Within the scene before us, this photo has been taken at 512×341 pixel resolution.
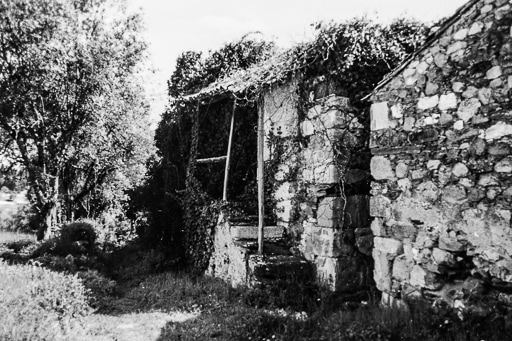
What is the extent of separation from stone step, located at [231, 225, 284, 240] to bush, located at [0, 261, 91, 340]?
243 centimetres

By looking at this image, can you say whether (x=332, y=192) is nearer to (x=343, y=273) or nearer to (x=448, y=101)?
(x=343, y=273)

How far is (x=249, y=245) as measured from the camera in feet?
20.7

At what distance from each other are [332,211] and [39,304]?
13.4 ft

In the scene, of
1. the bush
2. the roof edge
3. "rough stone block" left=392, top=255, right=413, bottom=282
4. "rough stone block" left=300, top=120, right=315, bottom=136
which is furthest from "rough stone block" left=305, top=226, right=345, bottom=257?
the bush

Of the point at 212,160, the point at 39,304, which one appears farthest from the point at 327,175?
the point at 39,304

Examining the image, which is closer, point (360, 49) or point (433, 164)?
point (433, 164)

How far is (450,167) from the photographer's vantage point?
4113 mm

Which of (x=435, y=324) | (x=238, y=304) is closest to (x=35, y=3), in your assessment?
(x=238, y=304)

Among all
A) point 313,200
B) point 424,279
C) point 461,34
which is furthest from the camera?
point 313,200

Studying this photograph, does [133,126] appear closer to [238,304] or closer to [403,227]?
[238,304]

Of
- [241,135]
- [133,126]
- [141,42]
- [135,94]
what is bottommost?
[241,135]

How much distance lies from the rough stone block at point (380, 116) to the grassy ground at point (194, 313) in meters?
2.10

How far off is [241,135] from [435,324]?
532cm

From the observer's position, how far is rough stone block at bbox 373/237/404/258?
470cm
